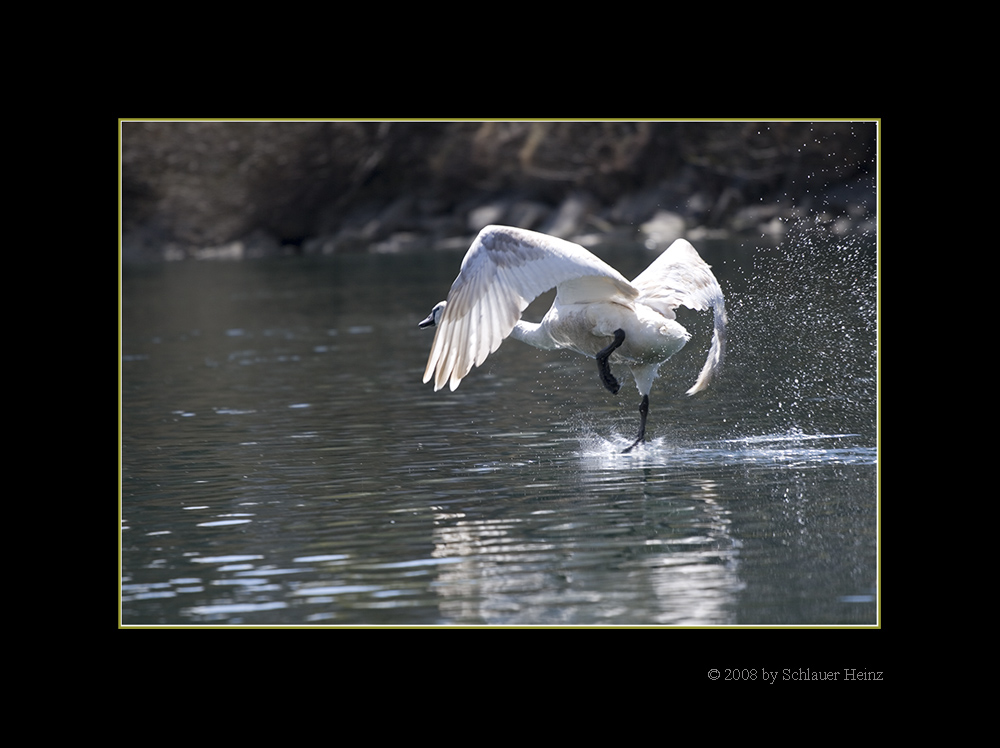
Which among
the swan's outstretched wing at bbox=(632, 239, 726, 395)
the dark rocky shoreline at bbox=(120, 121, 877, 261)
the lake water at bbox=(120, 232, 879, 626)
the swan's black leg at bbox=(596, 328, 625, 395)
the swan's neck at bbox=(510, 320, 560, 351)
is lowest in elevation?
the lake water at bbox=(120, 232, 879, 626)

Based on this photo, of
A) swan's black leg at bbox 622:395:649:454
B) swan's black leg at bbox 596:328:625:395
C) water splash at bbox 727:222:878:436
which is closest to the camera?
swan's black leg at bbox 596:328:625:395

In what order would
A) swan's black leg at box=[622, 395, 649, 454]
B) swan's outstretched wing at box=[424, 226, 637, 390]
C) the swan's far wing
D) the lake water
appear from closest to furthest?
the lake water → swan's outstretched wing at box=[424, 226, 637, 390] → the swan's far wing → swan's black leg at box=[622, 395, 649, 454]

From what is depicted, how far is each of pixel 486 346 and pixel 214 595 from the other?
310 centimetres

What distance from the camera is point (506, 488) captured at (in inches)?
379

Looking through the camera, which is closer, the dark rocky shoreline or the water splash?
the water splash

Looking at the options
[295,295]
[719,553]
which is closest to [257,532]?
[719,553]

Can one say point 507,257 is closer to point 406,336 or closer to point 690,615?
point 690,615

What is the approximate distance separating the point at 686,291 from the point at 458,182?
132 feet

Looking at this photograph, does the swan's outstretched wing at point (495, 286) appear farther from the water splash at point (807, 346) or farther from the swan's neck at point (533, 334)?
the water splash at point (807, 346)

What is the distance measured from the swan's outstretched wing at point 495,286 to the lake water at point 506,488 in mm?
1017

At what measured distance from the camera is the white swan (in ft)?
31.3

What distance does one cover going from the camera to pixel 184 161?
53.2 metres

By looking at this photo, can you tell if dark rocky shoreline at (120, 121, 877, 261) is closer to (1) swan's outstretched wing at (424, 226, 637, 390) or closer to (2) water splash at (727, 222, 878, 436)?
(2) water splash at (727, 222, 878, 436)

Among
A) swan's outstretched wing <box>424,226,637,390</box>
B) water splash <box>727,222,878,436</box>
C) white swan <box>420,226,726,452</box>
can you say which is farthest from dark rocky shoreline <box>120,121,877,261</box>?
swan's outstretched wing <box>424,226,637,390</box>
